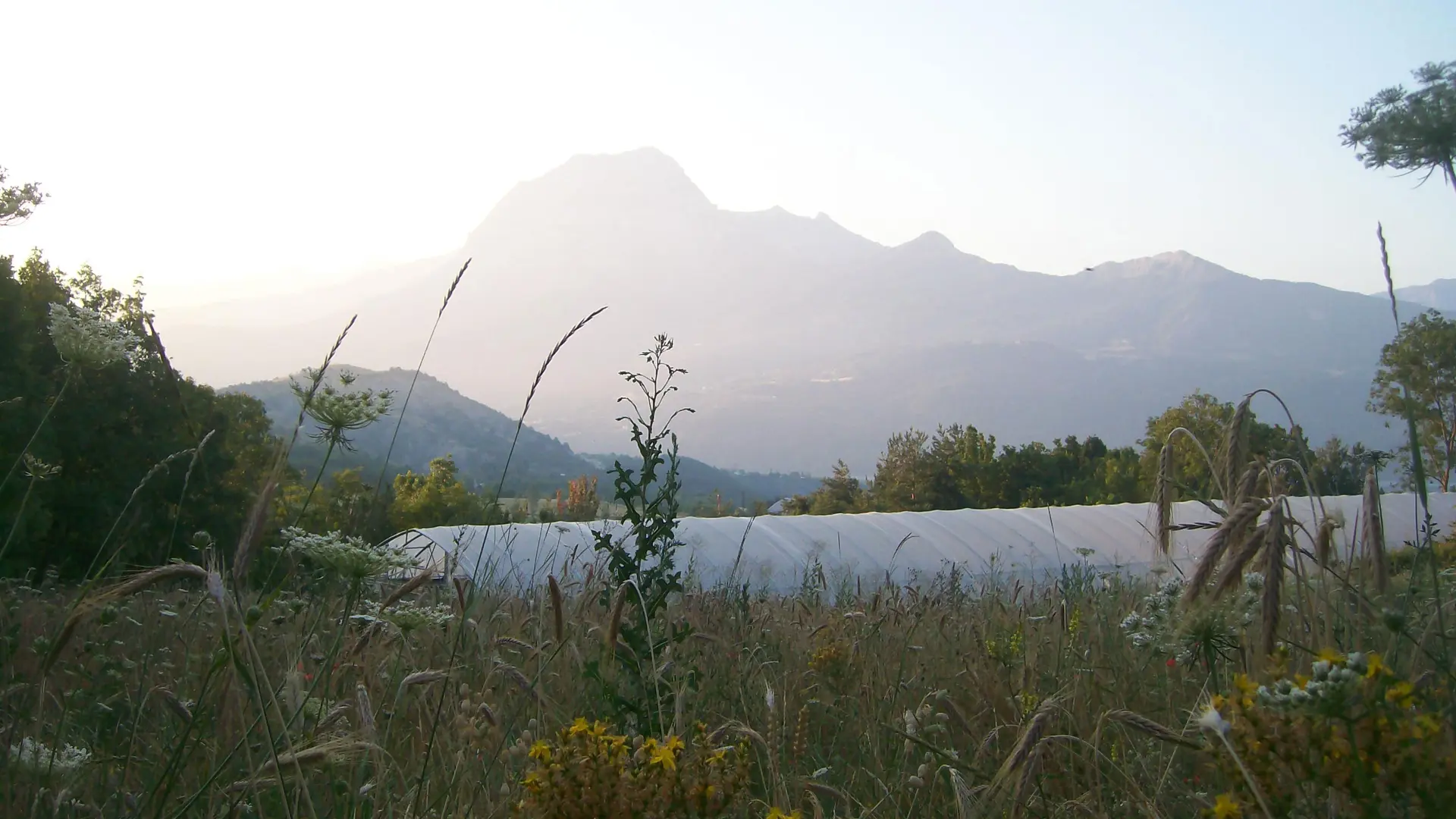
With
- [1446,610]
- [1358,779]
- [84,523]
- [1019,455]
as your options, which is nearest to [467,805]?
[1358,779]

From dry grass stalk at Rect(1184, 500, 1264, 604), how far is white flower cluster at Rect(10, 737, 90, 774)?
2099 mm

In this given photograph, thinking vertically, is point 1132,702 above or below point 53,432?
below

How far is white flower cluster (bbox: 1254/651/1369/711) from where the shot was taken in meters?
1.32

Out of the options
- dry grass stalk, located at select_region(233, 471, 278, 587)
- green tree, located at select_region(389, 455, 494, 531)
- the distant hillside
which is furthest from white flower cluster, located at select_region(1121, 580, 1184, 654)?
the distant hillside

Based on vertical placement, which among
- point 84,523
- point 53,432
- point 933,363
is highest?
point 933,363

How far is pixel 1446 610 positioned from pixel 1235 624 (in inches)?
43.3

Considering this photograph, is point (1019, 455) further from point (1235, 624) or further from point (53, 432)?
point (1235, 624)

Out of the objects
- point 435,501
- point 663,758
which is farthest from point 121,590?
point 435,501

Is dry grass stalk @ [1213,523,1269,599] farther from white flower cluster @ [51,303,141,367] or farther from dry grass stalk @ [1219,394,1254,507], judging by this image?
white flower cluster @ [51,303,141,367]

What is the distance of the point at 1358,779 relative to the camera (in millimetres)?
1284

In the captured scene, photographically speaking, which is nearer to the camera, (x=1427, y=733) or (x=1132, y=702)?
(x=1427, y=733)

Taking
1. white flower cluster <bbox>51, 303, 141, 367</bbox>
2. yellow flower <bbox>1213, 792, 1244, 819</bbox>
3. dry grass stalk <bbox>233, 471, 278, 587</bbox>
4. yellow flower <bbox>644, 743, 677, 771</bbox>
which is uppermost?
white flower cluster <bbox>51, 303, 141, 367</bbox>

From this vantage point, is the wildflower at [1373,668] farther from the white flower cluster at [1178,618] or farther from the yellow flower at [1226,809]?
the white flower cluster at [1178,618]

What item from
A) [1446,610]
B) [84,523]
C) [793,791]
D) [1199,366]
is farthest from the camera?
[1199,366]
